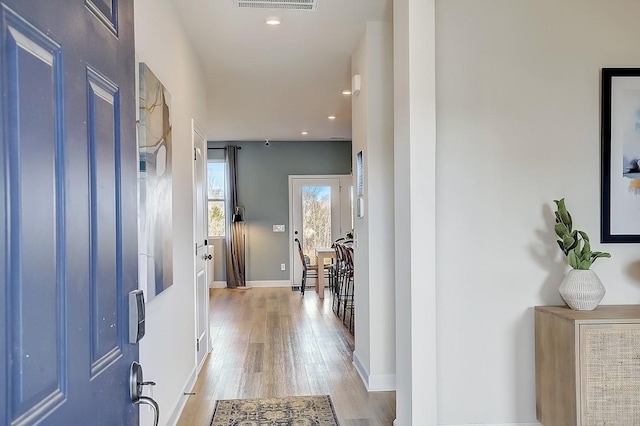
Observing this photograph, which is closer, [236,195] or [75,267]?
[75,267]

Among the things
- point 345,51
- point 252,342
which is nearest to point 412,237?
point 345,51

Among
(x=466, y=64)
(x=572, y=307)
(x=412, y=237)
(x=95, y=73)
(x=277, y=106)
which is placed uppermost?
(x=277, y=106)

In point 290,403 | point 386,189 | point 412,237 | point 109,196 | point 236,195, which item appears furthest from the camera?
point 236,195

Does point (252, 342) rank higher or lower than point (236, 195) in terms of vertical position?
lower

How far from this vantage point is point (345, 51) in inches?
158

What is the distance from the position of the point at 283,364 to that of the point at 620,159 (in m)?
3.02

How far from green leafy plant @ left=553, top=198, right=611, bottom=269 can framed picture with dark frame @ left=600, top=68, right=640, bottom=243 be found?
0.83 ft

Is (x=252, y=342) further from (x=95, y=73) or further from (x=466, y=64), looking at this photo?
(x=95, y=73)

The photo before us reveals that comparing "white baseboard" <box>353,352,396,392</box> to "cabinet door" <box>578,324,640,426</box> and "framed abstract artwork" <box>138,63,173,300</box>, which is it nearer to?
"cabinet door" <box>578,324,640,426</box>

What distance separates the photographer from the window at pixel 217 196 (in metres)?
8.77

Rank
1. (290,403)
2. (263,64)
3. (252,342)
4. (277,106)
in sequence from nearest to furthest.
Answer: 1. (290,403)
2. (263,64)
3. (252,342)
4. (277,106)

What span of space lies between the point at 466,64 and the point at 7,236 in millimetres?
2511

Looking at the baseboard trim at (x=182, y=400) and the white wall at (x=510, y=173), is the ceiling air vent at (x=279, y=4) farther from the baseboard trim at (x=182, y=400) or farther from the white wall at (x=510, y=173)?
the baseboard trim at (x=182, y=400)

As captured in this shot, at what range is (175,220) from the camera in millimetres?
2982
